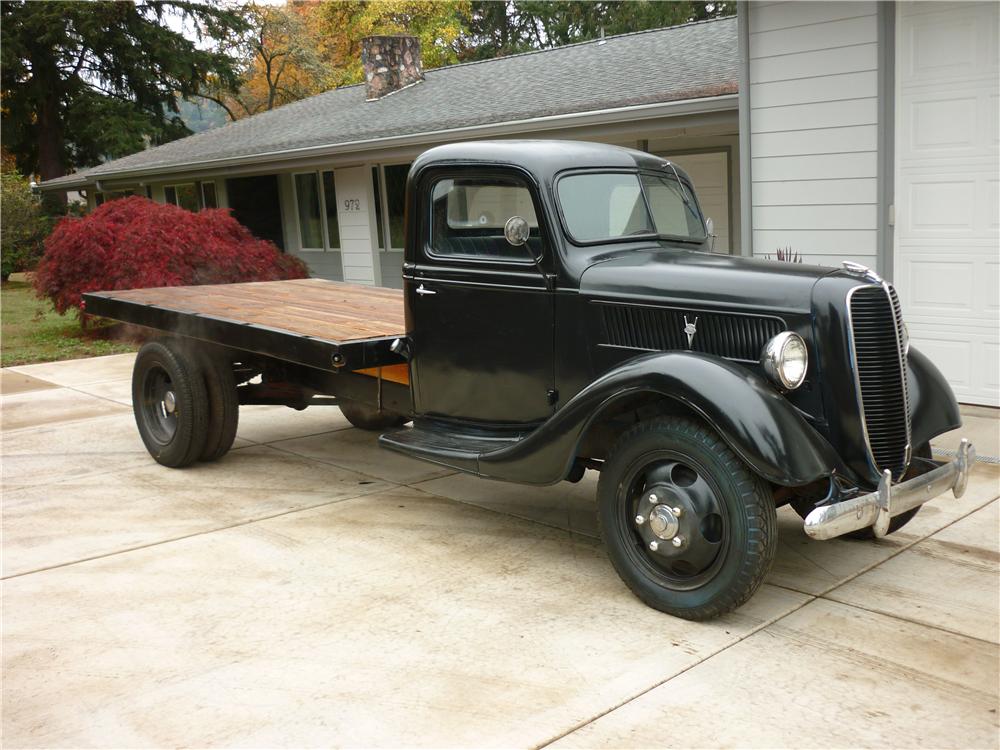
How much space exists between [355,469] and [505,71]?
1107cm

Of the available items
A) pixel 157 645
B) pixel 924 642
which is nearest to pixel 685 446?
pixel 924 642

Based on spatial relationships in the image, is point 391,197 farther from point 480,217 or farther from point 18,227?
point 18,227

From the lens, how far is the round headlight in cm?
365

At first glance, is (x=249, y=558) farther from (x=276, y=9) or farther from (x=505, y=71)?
(x=276, y=9)

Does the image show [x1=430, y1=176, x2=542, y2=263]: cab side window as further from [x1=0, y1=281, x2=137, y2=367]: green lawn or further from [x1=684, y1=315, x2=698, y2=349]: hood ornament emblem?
[x1=0, y1=281, x2=137, y2=367]: green lawn

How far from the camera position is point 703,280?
399 centimetres

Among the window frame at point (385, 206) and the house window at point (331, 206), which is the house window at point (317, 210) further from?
the window frame at point (385, 206)

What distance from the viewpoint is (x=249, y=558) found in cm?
465

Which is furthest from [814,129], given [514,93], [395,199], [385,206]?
[385,206]

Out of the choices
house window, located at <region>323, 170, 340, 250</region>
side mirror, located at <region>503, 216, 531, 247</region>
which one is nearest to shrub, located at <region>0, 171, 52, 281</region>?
house window, located at <region>323, 170, 340, 250</region>

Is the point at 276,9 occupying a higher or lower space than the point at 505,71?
higher

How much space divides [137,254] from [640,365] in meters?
10.1

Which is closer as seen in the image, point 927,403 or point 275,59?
point 927,403

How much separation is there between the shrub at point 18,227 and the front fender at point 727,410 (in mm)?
23073
